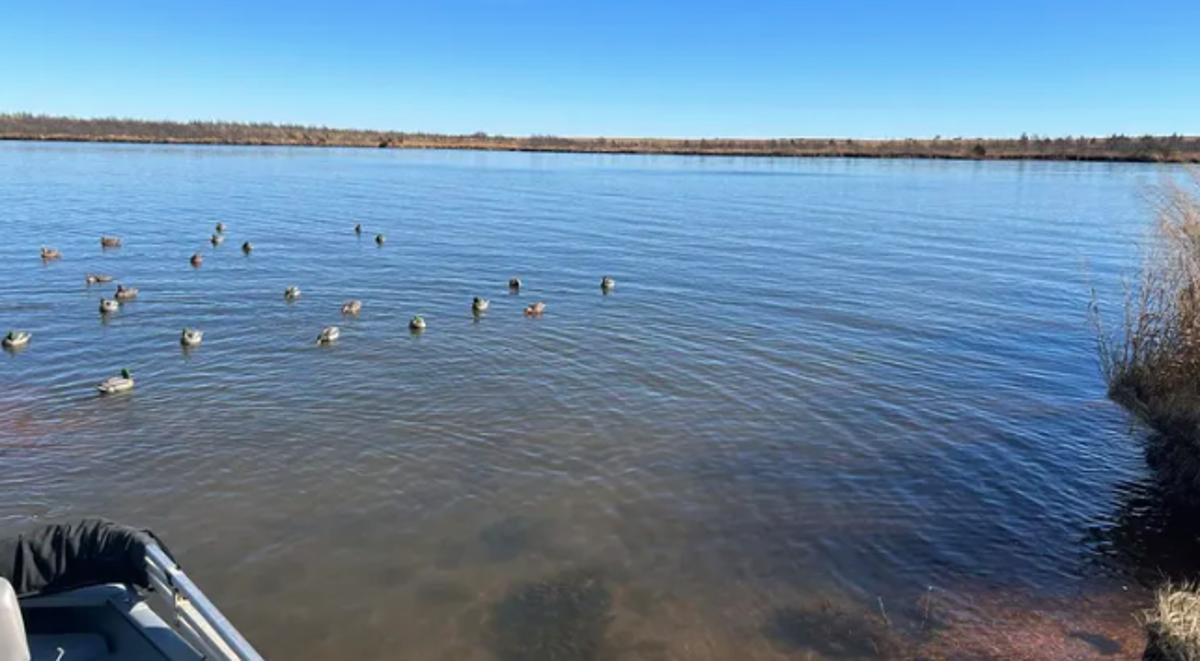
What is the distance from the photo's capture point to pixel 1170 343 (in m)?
11.5

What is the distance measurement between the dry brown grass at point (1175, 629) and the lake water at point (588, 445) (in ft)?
3.85

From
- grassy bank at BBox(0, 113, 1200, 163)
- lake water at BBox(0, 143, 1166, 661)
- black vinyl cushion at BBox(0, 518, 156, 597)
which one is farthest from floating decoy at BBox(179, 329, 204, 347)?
grassy bank at BBox(0, 113, 1200, 163)

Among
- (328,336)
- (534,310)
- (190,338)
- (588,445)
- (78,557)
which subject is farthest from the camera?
(534,310)

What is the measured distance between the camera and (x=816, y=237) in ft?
120

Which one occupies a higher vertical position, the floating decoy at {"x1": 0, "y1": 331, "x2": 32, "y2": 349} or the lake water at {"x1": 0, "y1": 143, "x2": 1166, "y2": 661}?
the floating decoy at {"x1": 0, "y1": 331, "x2": 32, "y2": 349}

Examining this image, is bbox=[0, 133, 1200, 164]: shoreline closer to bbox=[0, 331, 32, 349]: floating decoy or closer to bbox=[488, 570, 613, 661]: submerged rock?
bbox=[488, 570, 613, 661]: submerged rock

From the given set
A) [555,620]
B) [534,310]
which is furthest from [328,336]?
[555,620]

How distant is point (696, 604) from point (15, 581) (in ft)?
21.5

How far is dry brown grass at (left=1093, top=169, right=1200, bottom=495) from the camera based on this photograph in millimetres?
10977

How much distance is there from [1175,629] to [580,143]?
560 feet

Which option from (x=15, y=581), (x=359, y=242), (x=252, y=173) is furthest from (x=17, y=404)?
(x=252, y=173)

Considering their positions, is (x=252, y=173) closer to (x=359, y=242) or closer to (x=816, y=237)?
(x=359, y=242)

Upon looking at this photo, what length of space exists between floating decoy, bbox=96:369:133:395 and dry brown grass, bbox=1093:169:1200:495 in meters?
17.9

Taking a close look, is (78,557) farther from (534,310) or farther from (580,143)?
(580,143)
